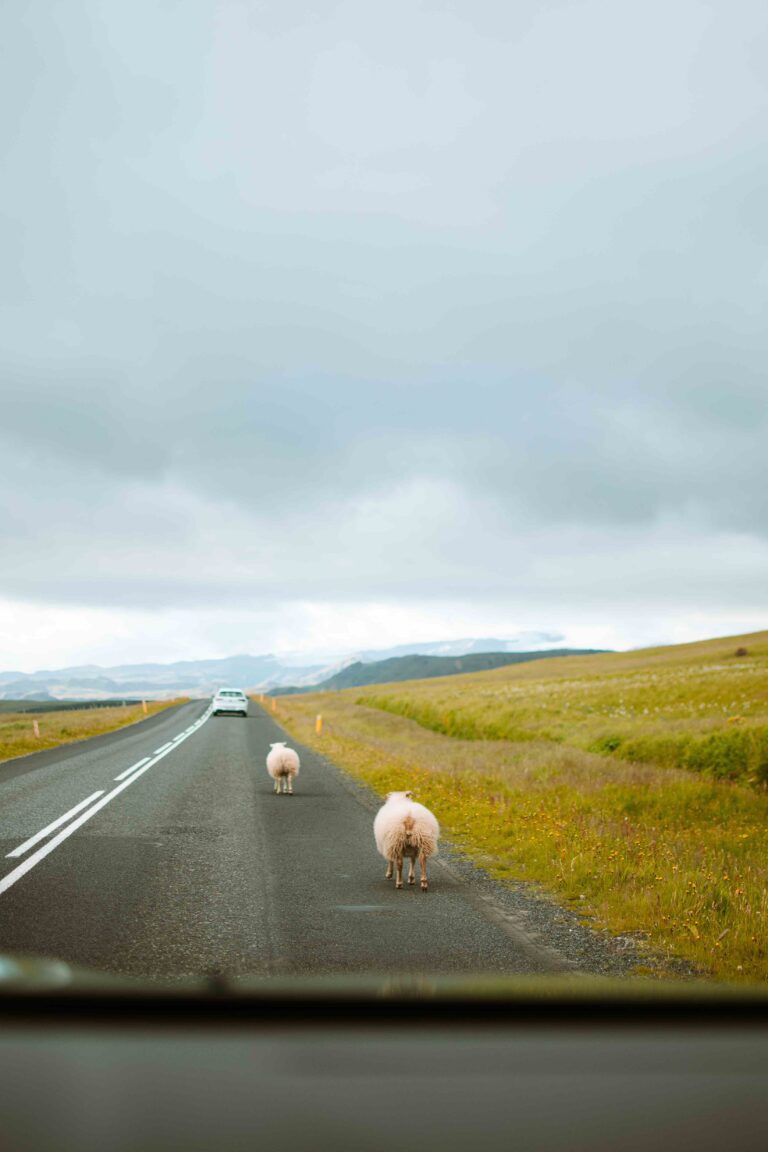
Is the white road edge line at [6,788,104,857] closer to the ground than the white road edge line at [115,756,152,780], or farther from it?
farther from it

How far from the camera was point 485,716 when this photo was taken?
34.4 metres

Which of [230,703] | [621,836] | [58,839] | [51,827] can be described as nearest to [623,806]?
[621,836]

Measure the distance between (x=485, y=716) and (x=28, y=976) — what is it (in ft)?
107

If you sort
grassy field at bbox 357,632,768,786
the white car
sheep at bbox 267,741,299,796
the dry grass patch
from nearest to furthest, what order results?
the dry grass patch < sheep at bbox 267,741,299,796 < grassy field at bbox 357,632,768,786 < the white car

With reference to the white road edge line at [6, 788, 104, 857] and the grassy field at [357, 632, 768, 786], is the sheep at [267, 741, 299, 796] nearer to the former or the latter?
the white road edge line at [6, 788, 104, 857]

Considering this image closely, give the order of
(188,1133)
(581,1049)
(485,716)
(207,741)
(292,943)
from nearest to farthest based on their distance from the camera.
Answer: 1. (188,1133)
2. (581,1049)
3. (292,943)
4. (207,741)
5. (485,716)

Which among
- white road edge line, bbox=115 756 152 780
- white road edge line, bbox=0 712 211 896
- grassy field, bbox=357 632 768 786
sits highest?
white road edge line, bbox=0 712 211 896

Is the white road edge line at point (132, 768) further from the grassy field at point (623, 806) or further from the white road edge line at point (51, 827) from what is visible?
the grassy field at point (623, 806)

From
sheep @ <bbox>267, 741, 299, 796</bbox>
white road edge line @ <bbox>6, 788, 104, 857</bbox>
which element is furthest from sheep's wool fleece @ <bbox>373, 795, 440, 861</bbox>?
sheep @ <bbox>267, 741, 299, 796</bbox>

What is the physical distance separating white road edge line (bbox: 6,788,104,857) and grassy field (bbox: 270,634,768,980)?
5278mm

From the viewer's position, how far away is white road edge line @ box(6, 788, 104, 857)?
372 inches

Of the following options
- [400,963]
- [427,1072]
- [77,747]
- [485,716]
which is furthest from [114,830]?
[485,716]

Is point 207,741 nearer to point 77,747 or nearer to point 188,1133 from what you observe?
point 77,747

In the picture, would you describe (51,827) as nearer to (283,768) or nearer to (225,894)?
(225,894)
